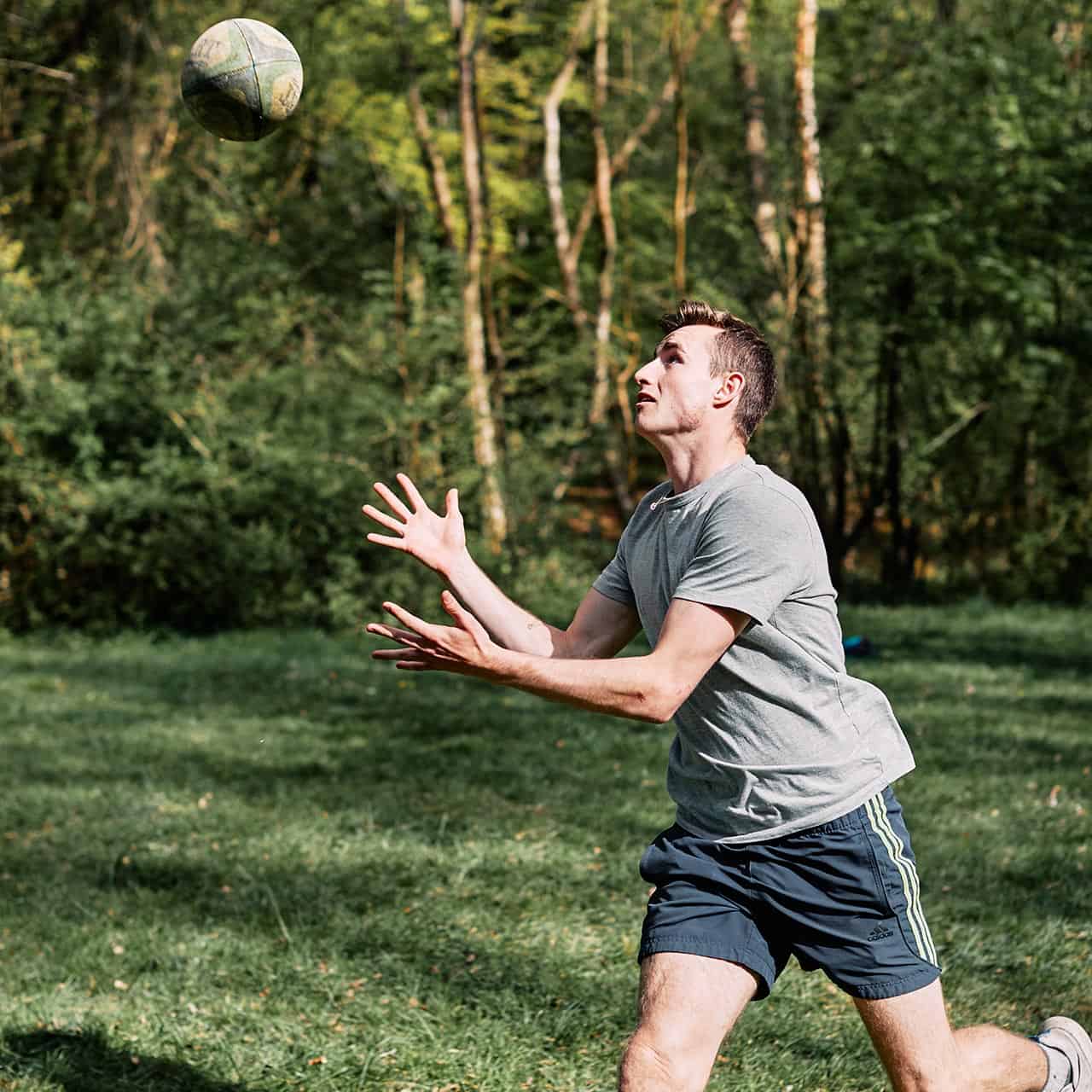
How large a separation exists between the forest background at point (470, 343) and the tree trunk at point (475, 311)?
0.04m

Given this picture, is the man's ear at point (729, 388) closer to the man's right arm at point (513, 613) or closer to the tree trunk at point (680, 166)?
the man's right arm at point (513, 613)

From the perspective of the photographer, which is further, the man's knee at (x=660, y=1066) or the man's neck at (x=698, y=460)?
the man's neck at (x=698, y=460)

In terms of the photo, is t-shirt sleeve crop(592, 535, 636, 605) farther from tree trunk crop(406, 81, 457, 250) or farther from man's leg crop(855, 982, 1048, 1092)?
tree trunk crop(406, 81, 457, 250)

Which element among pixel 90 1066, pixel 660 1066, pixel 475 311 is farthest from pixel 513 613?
pixel 475 311

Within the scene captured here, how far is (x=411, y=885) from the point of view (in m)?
5.64

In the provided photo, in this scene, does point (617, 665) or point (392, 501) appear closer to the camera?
point (617, 665)

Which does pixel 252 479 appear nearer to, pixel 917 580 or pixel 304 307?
pixel 304 307

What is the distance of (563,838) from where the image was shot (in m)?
6.21

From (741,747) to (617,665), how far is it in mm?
391

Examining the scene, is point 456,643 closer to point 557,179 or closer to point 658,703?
point 658,703

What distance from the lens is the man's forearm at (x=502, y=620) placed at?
337cm

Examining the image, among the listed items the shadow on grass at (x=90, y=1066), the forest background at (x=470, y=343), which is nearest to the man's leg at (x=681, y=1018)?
the shadow on grass at (x=90, y=1066)

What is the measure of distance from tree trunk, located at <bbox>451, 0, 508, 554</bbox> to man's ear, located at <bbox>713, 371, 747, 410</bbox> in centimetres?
1036

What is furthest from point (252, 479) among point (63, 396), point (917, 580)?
point (917, 580)
